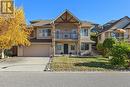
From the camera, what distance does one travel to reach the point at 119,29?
2469 inches

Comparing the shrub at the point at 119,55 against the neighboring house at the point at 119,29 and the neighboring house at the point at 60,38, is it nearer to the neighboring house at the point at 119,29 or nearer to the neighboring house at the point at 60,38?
the neighboring house at the point at 60,38

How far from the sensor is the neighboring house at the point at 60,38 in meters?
59.3

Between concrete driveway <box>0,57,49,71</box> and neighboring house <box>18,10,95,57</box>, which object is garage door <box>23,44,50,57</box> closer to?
neighboring house <box>18,10,95,57</box>

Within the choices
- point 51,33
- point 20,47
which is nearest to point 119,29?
point 51,33

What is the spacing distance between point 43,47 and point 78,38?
6.69 meters

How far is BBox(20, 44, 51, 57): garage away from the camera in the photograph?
60.3 m

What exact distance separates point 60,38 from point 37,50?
4805 millimetres

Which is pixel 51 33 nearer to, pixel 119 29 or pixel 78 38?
pixel 78 38

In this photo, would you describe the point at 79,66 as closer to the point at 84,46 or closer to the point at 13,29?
the point at 13,29

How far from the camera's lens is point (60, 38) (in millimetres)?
60375

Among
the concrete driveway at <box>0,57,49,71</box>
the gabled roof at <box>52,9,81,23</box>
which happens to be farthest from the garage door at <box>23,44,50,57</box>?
the concrete driveway at <box>0,57,49,71</box>

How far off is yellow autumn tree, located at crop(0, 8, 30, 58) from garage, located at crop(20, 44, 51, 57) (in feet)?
23.7

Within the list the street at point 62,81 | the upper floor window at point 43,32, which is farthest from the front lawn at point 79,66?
the upper floor window at point 43,32

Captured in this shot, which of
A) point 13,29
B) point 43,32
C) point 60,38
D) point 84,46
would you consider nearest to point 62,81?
point 13,29
